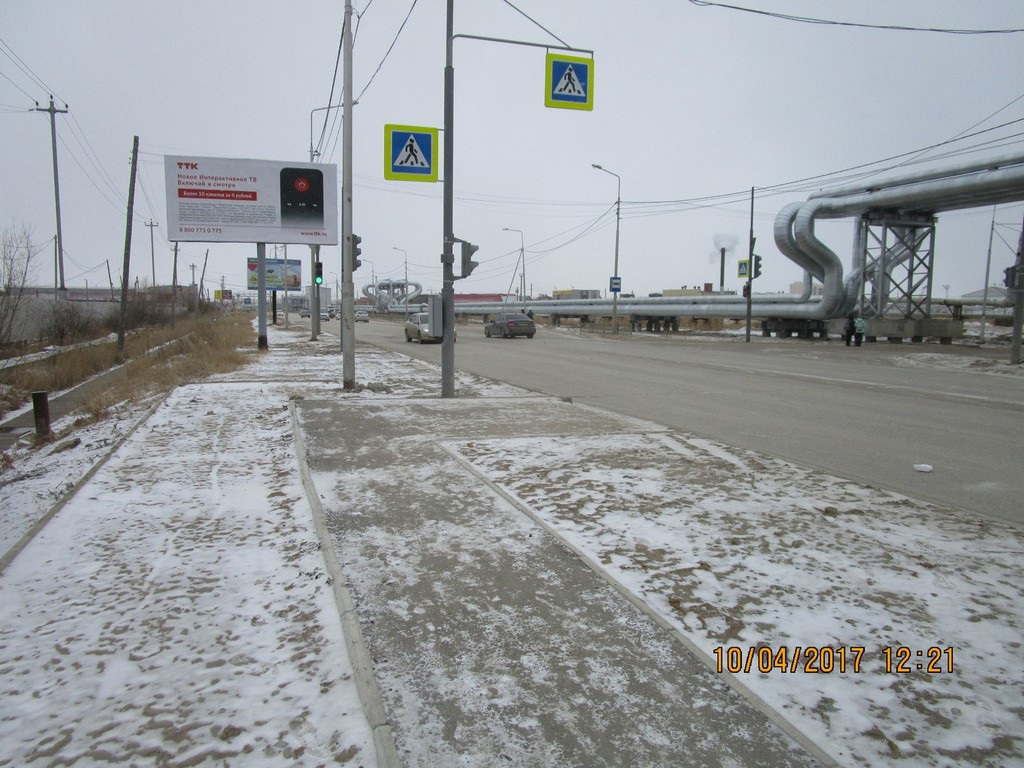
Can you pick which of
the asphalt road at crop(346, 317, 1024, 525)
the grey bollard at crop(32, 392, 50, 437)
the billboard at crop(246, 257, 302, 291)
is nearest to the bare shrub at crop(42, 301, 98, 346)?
the billboard at crop(246, 257, 302, 291)

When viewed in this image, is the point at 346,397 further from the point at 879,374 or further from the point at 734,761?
the point at 879,374

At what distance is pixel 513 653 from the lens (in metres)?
3.10

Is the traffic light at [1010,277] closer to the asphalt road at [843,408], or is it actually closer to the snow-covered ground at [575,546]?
the asphalt road at [843,408]

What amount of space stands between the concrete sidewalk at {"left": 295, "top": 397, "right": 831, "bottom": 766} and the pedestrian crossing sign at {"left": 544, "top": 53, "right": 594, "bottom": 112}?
8.05m

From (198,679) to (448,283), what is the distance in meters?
8.86

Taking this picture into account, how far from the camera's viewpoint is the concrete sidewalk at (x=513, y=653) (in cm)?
247

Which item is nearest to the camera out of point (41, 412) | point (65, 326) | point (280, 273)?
point (41, 412)

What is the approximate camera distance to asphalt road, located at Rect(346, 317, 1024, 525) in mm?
6641

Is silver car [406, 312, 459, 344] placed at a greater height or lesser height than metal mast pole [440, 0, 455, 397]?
lesser

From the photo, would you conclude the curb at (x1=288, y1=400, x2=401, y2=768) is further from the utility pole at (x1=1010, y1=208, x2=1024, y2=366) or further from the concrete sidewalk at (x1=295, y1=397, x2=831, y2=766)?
the utility pole at (x1=1010, y1=208, x2=1024, y2=366)

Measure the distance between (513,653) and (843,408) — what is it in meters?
9.81

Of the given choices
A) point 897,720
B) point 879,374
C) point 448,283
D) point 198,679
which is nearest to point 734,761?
point 897,720
